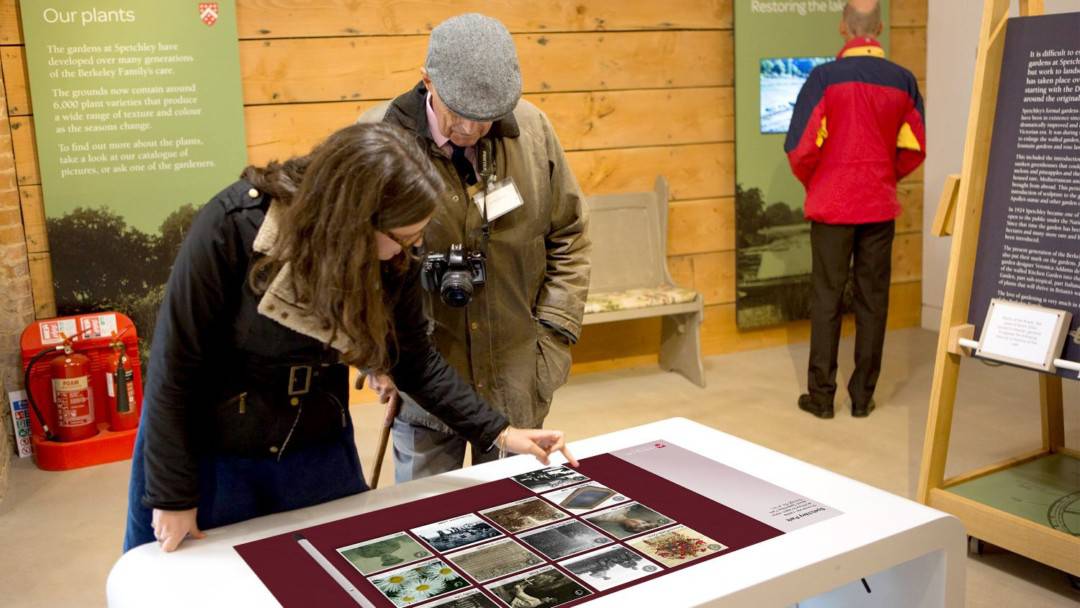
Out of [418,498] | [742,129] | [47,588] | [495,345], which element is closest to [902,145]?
[742,129]

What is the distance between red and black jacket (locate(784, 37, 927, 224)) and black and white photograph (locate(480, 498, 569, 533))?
2.81 meters

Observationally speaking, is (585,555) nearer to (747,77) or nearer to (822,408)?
(822,408)

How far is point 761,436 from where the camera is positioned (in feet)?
13.3

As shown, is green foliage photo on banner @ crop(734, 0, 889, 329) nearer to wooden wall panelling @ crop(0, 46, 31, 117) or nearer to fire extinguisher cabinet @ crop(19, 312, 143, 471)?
fire extinguisher cabinet @ crop(19, 312, 143, 471)

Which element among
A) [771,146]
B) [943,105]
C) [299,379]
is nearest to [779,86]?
[771,146]

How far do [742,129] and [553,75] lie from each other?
1043 mm

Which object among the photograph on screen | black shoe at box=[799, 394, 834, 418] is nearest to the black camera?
black shoe at box=[799, 394, 834, 418]

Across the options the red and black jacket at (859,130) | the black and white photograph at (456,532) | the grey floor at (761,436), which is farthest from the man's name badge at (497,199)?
the red and black jacket at (859,130)

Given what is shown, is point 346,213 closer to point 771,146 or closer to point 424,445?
point 424,445

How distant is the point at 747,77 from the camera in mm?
5039

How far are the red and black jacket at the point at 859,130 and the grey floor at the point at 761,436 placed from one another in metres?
0.89

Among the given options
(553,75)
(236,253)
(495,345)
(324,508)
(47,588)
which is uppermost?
(553,75)

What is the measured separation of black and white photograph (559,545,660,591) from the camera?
1.44 m

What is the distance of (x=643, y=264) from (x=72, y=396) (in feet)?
8.65
